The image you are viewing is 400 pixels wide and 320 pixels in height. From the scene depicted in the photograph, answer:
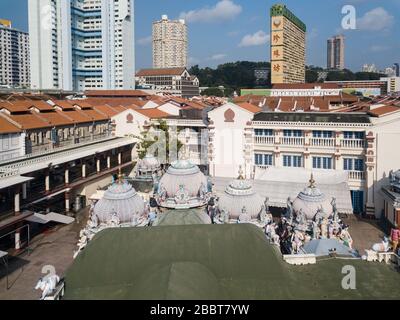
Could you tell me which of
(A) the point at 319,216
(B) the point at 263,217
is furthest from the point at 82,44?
(A) the point at 319,216

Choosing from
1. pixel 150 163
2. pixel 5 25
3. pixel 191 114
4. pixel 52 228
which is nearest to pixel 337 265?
pixel 150 163

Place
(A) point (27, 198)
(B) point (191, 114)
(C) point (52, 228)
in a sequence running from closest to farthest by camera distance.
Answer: (A) point (27, 198) → (C) point (52, 228) → (B) point (191, 114)

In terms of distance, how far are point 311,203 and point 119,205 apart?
40.0 ft

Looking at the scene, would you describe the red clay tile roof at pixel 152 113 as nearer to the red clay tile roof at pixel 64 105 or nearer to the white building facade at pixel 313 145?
the red clay tile roof at pixel 64 105

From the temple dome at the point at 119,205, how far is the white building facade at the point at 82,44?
303 ft

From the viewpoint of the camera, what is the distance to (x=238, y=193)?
26.6 m

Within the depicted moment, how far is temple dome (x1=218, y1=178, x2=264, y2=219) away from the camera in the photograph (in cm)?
2634

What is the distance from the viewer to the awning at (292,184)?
36.4m

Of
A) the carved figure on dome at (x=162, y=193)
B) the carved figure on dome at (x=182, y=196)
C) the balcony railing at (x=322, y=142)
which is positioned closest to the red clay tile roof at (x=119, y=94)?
the balcony railing at (x=322, y=142)

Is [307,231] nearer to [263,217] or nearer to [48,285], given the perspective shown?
[263,217]

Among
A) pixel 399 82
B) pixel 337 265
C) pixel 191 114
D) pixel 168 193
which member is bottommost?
pixel 337 265

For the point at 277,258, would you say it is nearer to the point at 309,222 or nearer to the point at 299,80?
the point at 309,222

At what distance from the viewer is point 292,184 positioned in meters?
38.8

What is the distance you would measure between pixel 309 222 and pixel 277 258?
34.6 feet
